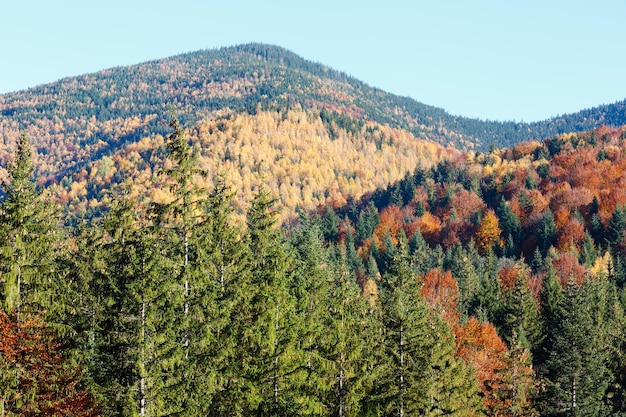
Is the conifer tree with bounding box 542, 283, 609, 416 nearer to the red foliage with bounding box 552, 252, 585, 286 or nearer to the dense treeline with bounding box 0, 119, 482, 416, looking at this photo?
the dense treeline with bounding box 0, 119, 482, 416

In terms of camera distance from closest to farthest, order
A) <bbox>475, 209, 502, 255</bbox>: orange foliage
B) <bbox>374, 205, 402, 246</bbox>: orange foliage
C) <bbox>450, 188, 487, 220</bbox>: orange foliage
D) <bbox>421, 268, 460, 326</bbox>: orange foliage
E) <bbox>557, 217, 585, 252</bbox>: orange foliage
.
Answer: <bbox>421, 268, 460, 326</bbox>: orange foliage → <bbox>557, 217, 585, 252</bbox>: orange foliage → <bbox>475, 209, 502, 255</bbox>: orange foliage → <bbox>374, 205, 402, 246</bbox>: orange foliage → <bbox>450, 188, 487, 220</bbox>: orange foliage

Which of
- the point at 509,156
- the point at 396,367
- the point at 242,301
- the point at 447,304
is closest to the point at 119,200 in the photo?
the point at 242,301

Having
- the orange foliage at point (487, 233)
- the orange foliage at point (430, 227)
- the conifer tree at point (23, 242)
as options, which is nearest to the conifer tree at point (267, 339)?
the conifer tree at point (23, 242)

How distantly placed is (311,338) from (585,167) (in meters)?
153

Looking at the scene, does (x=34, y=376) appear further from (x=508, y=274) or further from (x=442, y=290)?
(x=508, y=274)

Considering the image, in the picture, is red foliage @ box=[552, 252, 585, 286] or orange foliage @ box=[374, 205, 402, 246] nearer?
red foliage @ box=[552, 252, 585, 286]

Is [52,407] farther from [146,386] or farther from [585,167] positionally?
[585,167]

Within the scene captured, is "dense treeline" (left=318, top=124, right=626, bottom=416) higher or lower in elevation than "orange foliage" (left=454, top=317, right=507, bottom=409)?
higher

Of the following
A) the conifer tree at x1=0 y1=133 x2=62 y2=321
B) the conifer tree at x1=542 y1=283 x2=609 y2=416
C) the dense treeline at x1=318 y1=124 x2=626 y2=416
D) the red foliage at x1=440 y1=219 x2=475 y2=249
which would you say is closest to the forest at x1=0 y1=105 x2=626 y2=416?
the conifer tree at x1=0 y1=133 x2=62 y2=321

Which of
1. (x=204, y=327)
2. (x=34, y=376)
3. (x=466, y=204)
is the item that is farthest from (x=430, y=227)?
(x=34, y=376)

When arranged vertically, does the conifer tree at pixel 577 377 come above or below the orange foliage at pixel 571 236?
below

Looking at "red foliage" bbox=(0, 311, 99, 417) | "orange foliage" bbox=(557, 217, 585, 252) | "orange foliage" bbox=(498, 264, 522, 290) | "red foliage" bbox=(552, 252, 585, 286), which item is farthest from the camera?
"orange foliage" bbox=(557, 217, 585, 252)

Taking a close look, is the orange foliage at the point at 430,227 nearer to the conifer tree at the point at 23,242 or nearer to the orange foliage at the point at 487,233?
the orange foliage at the point at 487,233

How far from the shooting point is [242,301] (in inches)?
1196
